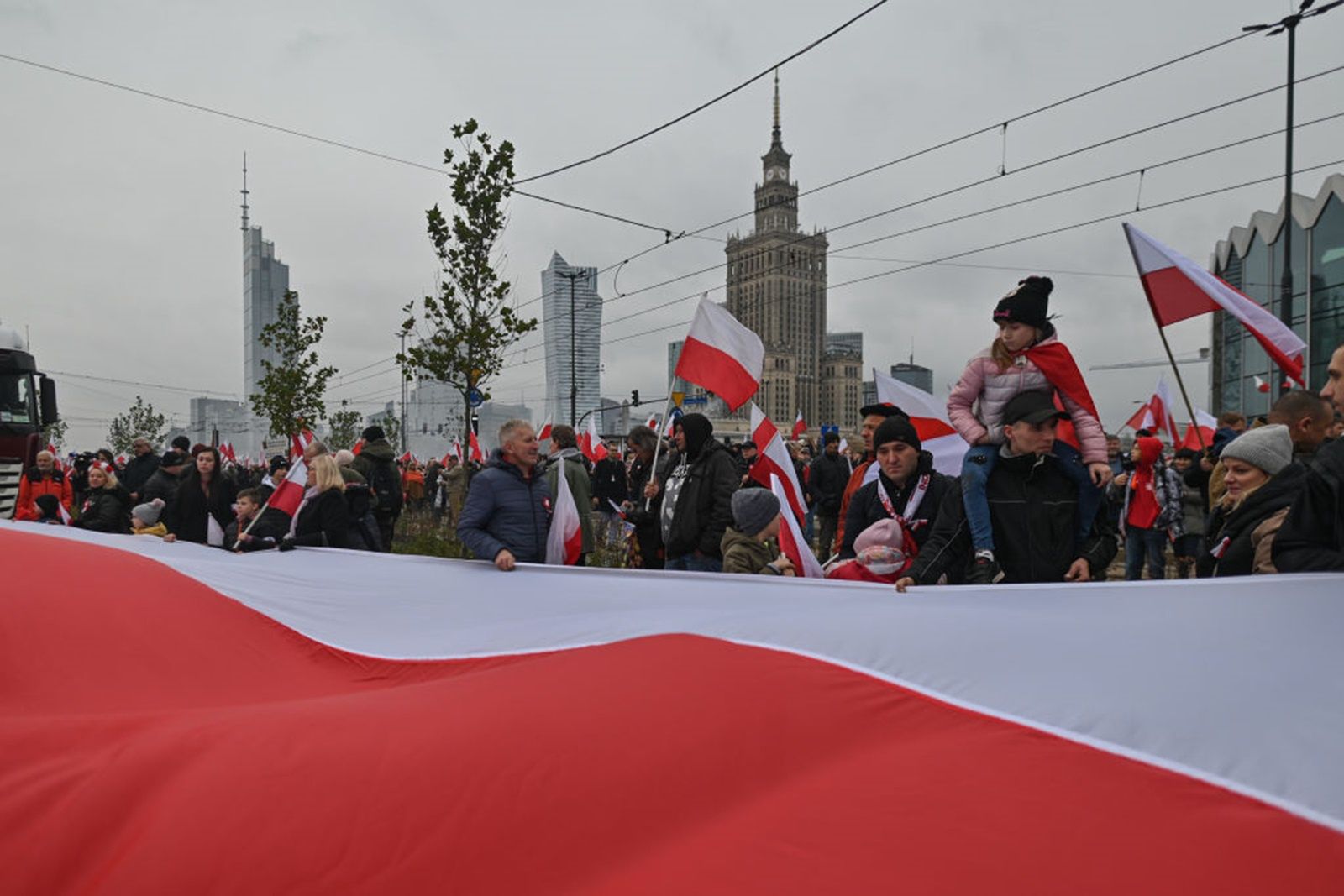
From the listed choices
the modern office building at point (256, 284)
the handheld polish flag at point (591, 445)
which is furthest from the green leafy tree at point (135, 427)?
the handheld polish flag at point (591, 445)

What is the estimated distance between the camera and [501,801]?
191cm

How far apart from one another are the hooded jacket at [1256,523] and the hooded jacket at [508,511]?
12.7 feet

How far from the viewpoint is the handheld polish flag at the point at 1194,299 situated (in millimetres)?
4578

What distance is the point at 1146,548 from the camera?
10078mm

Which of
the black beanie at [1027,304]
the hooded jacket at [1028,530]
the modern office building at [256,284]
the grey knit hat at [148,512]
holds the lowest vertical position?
the grey knit hat at [148,512]

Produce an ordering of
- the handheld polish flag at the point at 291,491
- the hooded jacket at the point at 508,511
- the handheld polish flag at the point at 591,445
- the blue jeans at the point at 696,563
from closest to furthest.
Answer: the hooded jacket at the point at 508,511 → the blue jeans at the point at 696,563 → the handheld polish flag at the point at 291,491 → the handheld polish flag at the point at 591,445

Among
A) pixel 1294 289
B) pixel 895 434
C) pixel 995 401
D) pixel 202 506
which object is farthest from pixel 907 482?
pixel 1294 289

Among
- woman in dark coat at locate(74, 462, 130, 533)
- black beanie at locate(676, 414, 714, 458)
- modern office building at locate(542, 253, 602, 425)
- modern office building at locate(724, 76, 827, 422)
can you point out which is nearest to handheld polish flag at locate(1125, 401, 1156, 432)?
black beanie at locate(676, 414, 714, 458)

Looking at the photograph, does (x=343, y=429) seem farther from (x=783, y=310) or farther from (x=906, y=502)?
(x=906, y=502)

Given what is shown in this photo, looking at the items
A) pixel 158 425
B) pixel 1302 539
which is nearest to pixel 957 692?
pixel 1302 539

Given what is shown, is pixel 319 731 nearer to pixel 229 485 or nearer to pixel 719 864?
pixel 719 864

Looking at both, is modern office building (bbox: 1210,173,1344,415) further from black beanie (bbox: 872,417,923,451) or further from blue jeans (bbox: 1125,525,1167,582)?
black beanie (bbox: 872,417,923,451)

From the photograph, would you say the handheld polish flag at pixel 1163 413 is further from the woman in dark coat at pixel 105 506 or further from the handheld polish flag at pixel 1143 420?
the woman in dark coat at pixel 105 506

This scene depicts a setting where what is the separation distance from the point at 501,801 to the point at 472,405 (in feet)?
41.9
